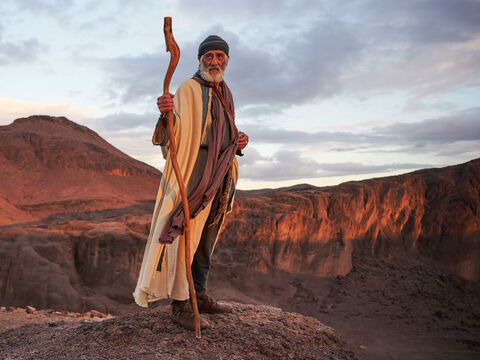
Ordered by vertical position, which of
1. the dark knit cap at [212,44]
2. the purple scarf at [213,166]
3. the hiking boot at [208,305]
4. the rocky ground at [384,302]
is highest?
the dark knit cap at [212,44]

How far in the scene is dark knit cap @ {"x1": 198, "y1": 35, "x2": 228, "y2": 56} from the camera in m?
3.13

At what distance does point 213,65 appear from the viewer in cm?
315

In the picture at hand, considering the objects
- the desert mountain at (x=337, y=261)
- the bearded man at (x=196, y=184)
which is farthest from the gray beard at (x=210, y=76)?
the desert mountain at (x=337, y=261)

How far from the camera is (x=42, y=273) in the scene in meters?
9.40

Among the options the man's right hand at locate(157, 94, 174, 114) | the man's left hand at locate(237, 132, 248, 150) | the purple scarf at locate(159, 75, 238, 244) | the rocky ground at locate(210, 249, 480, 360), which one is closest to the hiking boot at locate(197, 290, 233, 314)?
the purple scarf at locate(159, 75, 238, 244)

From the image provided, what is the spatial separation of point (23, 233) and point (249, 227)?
650 centimetres

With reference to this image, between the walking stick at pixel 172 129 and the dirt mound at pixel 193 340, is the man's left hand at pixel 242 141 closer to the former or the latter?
the walking stick at pixel 172 129

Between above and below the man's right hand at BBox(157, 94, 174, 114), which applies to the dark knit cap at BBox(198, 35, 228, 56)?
above

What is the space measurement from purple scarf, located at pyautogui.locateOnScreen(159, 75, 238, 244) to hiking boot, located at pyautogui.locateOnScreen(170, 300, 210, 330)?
615 millimetres

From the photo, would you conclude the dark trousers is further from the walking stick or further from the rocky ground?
the rocky ground

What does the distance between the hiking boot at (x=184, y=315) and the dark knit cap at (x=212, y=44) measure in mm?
2009

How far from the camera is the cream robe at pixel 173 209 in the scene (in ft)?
9.22

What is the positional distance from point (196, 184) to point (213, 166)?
0.63 ft

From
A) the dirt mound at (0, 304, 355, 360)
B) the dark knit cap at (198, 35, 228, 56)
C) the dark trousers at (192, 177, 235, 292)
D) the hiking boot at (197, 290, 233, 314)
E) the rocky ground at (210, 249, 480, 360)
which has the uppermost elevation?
the dark knit cap at (198, 35, 228, 56)
